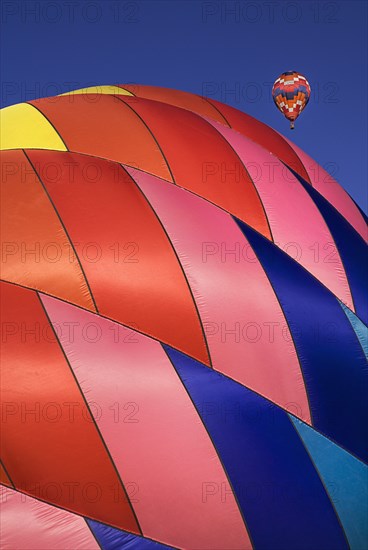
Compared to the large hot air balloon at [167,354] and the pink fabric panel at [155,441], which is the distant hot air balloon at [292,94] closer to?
the large hot air balloon at [167,354]

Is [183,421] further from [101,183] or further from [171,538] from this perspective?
[101,183]

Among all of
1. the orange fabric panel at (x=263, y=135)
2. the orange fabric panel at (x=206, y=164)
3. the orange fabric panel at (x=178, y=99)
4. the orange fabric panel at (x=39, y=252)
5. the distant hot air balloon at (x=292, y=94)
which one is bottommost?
the orange fabric panel at (x=39, y=252)

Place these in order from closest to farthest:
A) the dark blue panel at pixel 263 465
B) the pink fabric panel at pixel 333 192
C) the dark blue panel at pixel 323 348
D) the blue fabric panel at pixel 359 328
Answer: the dark blue panel at pixel 263 465
the dark blue panel at pixel 323 348
the blue fabric panel at pixel 359 328
the pink fabric panel at pixel 333 192

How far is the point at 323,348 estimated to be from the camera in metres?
4.45

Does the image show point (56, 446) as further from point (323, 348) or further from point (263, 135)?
point (263, 135)

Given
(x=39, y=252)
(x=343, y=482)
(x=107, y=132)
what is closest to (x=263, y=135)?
(x=107, y=132)

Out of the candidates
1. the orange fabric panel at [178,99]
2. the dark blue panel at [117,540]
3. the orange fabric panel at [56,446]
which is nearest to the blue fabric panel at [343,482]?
the dark blue panel at [117,540]

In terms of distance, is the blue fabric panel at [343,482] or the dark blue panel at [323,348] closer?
the blue fabric panel at [343,482]

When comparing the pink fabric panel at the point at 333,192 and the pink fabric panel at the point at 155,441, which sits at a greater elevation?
the pink fabric panel at the point at 333,192

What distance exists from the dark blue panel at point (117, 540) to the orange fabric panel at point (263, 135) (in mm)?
3580

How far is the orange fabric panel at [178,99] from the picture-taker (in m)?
6.09

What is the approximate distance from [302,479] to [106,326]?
1.56 m

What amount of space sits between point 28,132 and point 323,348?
280 centimetres

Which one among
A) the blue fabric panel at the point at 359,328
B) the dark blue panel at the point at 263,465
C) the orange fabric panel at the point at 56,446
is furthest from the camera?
the blue fabric panel at the point at 359,328
